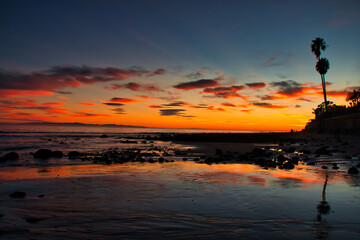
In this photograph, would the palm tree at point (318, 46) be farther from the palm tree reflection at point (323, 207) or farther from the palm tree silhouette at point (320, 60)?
the palm tree reflection at point (323, 207)

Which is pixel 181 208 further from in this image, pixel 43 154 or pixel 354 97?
pixel 354 97

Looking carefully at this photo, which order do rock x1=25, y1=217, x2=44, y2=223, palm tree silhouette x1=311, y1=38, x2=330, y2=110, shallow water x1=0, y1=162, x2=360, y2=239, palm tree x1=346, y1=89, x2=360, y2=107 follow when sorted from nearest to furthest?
shallow water x1=0, y1=162, x2=360, y2=239 → rock x1=25, y1=217, x2=44, y2=223 → palm tree silhouette x1=311, y1=38, x2=330, y2=110 → palm tree x1=346, y1=89, x2=360, y2=107

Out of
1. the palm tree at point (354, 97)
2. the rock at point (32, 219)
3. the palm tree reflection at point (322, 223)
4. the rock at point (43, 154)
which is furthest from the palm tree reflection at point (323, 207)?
the palm tree at point (354, 97)

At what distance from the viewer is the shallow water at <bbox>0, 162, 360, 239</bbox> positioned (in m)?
5.09

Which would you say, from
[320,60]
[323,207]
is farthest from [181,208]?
[320,60]

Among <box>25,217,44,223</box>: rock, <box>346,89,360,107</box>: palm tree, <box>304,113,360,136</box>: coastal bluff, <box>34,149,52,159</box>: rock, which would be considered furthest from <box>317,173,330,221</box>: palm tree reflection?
<box>346,89,360,107</box>: palm tree

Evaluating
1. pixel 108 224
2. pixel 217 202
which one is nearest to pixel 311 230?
pixel 217 202

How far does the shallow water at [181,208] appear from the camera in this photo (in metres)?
5.09

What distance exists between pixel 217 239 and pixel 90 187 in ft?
21.1

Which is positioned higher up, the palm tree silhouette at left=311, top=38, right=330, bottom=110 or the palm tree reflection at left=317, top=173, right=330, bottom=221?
the palm tree silhouette at left=311, top=38, right=330, bottom=110

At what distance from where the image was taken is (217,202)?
7355 mm

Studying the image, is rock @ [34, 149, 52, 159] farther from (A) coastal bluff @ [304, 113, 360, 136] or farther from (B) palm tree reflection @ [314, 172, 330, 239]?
(A) coastal bluff @ [304, 113, 360, 136]

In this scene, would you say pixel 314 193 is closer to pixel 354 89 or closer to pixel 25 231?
pixel 25 231

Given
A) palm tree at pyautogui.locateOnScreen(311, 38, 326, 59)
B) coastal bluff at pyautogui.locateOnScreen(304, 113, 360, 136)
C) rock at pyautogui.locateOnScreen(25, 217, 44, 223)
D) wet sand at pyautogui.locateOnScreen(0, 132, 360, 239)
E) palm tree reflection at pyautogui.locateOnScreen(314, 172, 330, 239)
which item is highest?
palm tree at pyautogui.locateOnScreen(311, 38, 326, 59)
